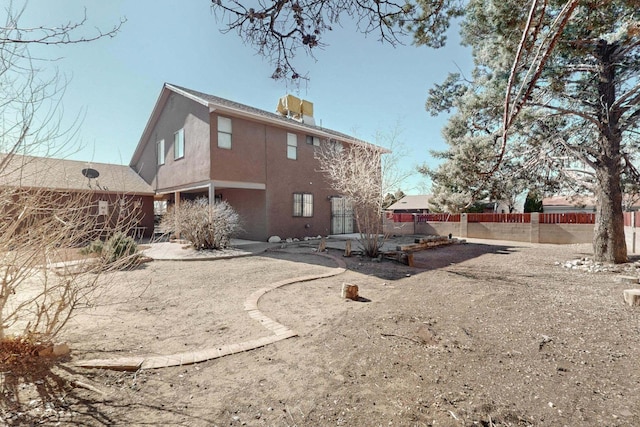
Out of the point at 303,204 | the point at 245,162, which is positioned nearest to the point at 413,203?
A: the point at 303,204

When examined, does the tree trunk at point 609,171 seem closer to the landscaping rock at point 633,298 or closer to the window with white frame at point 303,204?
the landscaping rock at point 633,298

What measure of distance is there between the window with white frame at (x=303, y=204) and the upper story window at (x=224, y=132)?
3.90 meters

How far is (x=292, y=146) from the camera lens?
13711 millimetres

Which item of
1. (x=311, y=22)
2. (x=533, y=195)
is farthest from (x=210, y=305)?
(x=533, y=195)

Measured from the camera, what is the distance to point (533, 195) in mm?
10750

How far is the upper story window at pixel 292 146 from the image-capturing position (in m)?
13.5

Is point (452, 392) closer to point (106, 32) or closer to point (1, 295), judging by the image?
point (1, 295)

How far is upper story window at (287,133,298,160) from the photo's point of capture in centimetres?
1352

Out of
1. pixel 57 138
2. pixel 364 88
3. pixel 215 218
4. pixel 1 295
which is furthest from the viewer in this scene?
pixel 215 218

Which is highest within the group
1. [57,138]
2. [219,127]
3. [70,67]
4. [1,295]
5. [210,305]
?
[219,127]

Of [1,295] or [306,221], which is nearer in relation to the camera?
[1,295]

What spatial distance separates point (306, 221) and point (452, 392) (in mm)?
11944

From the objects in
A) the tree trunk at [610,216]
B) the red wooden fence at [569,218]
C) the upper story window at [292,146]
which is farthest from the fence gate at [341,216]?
the tree trunk at [610,216]

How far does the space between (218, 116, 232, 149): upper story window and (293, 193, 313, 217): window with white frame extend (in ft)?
12.8
